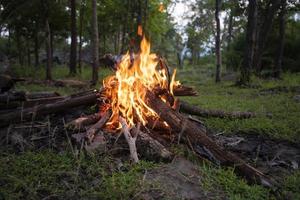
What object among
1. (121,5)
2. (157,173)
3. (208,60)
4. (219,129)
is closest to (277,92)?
(219,129)

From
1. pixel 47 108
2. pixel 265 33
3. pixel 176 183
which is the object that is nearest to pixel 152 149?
pixel 176 183

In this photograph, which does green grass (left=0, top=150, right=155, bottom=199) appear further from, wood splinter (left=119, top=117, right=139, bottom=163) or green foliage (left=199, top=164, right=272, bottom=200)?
green foliage (left=199, top=164, right=272, bottom=200)

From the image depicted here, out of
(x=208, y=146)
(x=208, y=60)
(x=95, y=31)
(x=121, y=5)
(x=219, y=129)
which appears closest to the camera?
(x=208, y=146)

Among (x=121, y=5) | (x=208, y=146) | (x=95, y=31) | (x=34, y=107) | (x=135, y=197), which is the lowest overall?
(x=135, y=197)

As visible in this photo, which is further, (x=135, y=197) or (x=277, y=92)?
(x=277, y=92)

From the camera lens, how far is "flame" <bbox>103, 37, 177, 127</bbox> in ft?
19.1

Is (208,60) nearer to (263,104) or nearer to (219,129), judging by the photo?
(263,104)

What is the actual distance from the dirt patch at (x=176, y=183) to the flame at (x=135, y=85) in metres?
1.17

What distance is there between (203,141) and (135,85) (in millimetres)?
1516

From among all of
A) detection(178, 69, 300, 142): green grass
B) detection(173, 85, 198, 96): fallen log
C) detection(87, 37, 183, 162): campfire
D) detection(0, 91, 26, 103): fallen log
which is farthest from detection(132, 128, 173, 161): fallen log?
detection(0, 91, 26, 103): fallen log

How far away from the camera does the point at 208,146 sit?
5.19 meters

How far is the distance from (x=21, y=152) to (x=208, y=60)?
41.4m

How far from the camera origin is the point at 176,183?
14.6 feet

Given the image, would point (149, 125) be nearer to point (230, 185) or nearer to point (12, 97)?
point (230, 185)
